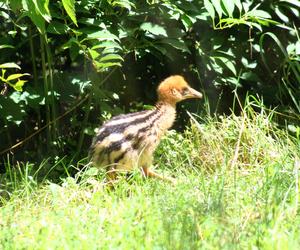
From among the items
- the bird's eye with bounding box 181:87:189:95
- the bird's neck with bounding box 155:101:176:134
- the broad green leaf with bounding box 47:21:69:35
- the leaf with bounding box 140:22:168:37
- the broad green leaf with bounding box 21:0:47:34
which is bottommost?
the bird's neck with bounding box 155:101:176:134

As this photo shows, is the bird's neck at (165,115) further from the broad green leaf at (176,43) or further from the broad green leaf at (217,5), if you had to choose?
the broad green leaf at (217,5)

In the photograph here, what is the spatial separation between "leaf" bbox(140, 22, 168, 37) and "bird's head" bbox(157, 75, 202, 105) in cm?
32

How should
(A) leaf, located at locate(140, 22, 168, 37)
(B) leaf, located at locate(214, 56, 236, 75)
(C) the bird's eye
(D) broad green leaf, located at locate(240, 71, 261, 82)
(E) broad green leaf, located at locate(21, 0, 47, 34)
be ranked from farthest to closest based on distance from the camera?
(D) broad green leaf, located at locate(240, 71, 261, 82) < (B) leaf, located at locate(214, 56, 236, 75) < (C) the bird's eye < (A) leaf, located at locate(140, 22, 168, 37) < (E) broad green leaf, located at locate(21, 0, 47, 34)

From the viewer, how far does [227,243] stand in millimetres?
2963

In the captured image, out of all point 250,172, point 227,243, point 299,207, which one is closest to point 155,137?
point 250,172

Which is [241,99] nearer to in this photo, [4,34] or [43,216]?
[4,34]

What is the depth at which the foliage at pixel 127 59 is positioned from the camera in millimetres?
4773

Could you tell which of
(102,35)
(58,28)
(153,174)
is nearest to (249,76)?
(153,174)

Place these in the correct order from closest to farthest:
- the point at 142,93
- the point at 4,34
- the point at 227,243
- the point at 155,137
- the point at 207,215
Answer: the point at 227,243
the point at 207,215
the point at 155,137
the point at 4,34
the point at 142,93

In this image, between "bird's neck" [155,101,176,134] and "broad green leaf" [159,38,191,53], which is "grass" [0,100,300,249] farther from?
"broad green leaf" [159,38,191,53]

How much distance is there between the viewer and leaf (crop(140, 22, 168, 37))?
15.6 ft

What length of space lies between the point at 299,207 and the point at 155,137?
139 cm

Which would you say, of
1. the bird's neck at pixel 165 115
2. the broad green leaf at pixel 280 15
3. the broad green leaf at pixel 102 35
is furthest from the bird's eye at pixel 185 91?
the broad green leaf at pixel 280 15

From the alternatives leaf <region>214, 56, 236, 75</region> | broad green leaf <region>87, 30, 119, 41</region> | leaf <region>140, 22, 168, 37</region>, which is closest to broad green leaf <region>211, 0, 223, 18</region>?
leaf <region>140, 22, 168, 37</region>
